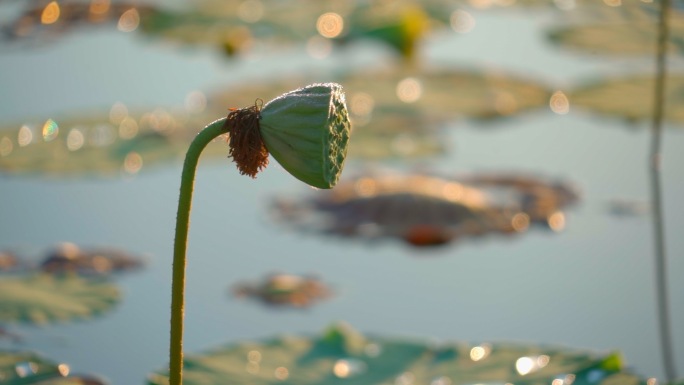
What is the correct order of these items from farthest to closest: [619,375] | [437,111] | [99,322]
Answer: [437,111]
[99,322]
[619,375]

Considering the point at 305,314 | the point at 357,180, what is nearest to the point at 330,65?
the point at 357,180

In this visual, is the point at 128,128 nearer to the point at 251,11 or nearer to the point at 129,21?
the point at 129,21

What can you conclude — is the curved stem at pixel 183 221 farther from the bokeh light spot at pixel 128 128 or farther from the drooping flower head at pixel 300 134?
the bokeh light spot at pixel 128 128

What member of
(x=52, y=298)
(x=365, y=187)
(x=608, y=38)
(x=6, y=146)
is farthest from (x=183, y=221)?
(x=608, y=38)

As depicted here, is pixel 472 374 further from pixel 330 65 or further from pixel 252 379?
pixel 330 65

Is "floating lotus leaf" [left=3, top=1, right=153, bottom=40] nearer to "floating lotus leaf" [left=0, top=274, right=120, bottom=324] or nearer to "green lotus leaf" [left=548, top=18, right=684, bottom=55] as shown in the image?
"green lotus leaf" [left=548, top=18, right=684, bottom=55]

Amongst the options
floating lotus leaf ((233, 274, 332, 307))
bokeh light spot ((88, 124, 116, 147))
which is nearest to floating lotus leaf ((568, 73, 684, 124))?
floating lotus leaf ((233, 274, 332, 307))

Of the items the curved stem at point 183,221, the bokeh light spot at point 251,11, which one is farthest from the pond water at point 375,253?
the bokeh light spot at point 251,11

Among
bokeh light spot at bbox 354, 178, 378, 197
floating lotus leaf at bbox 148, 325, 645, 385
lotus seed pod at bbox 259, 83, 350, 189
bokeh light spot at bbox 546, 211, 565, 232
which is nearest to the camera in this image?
lotus seed pod at bbox 259, 83, 350, 189
